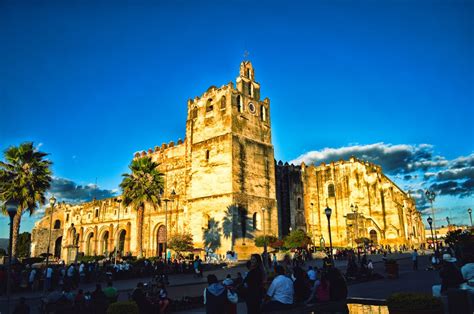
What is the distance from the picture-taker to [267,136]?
42031mm

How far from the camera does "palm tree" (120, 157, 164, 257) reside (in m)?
31.1

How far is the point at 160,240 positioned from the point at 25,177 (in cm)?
1937

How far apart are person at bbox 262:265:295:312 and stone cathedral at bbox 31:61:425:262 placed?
72.1 feet

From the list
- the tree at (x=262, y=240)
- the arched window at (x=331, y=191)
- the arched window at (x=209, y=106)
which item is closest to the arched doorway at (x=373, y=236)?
the arched window at (x=331, y=191)

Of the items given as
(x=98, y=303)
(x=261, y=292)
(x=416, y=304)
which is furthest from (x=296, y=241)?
(x=261, y=292)

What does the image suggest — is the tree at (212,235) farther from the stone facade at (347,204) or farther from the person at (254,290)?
the person at (254,290)

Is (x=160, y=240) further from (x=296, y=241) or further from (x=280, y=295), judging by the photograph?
(x=280, y=295)

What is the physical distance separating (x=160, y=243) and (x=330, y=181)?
24651mm

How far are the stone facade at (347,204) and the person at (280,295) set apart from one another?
129ft

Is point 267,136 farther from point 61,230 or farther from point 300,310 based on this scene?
point 61,230

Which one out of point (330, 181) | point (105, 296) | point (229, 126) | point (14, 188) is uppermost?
point (229, 126)

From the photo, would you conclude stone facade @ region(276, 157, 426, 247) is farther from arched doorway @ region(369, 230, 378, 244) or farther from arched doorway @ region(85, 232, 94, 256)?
arched doorway @ region(85, 232, 94, 256)

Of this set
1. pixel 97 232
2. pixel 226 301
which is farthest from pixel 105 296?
pixel 97 232

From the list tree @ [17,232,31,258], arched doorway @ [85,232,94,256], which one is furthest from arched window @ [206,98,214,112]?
tree @ [17,232,31,258]
